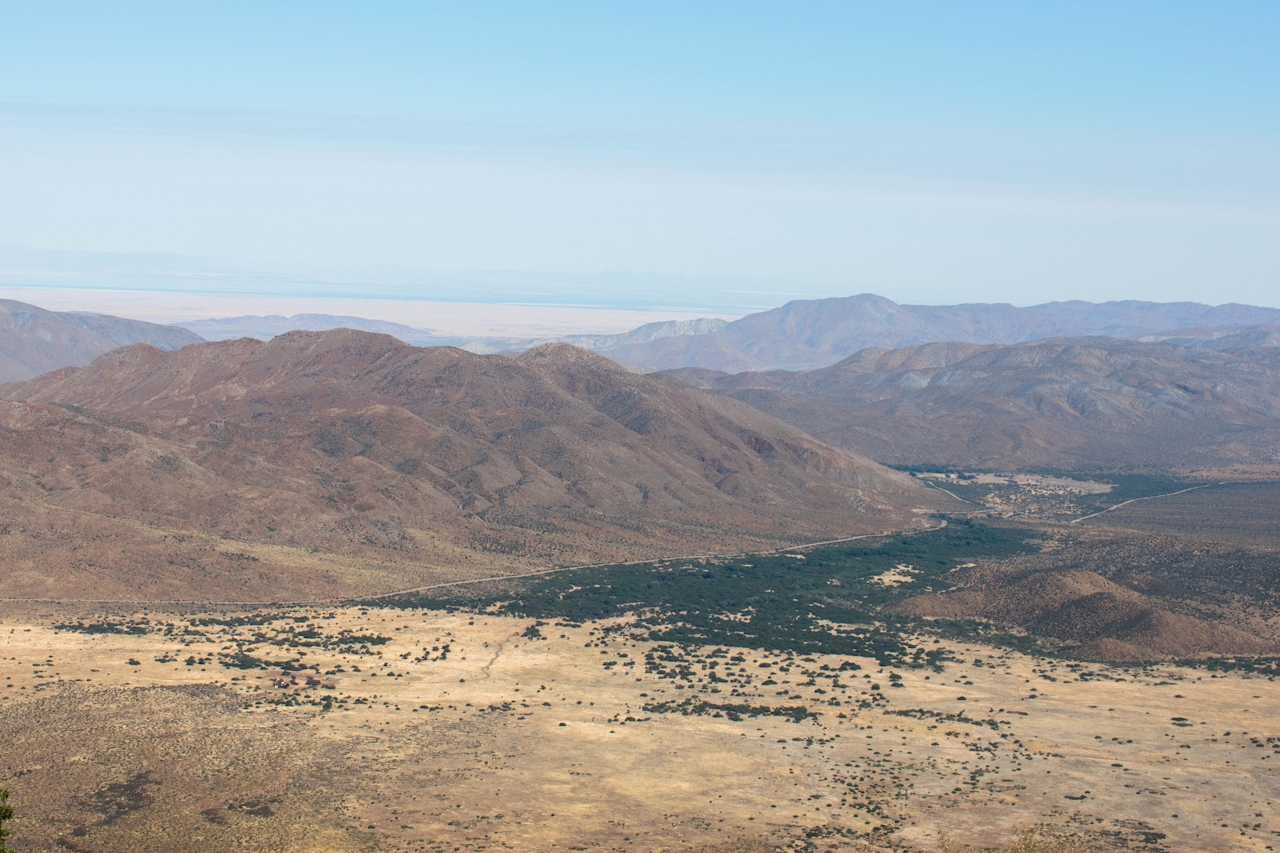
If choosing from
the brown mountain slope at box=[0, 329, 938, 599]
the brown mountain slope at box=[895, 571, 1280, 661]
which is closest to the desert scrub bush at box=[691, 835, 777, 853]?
the brown mountain slope at box=[895, 571, 1280, 661]

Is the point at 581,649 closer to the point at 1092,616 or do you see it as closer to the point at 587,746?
the point at 587,746

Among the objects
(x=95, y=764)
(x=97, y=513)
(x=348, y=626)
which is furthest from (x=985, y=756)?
(x=97, y=513)

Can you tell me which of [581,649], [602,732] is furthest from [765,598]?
[602,732]

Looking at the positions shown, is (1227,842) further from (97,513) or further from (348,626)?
(97,513)

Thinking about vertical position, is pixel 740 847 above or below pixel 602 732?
above

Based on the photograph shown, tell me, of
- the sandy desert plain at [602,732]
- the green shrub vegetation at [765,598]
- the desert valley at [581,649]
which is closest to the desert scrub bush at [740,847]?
the sandy desert plain at [602,732]

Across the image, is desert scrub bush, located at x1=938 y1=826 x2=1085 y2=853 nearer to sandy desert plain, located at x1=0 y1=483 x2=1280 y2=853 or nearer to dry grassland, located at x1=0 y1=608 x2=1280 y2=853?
sandy desert plain, located at x1=0 y1=483 x2=1280 y2=853

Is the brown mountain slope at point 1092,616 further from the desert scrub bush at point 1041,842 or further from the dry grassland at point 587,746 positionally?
the desert scrub bush at point 1041,842
